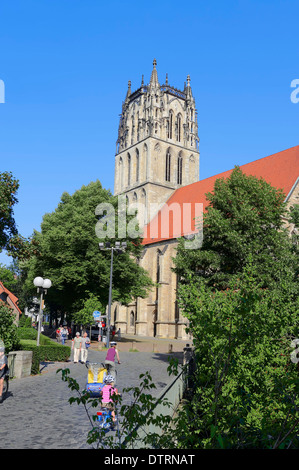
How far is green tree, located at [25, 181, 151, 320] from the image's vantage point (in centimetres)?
3127

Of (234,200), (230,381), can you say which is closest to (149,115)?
(234,200)

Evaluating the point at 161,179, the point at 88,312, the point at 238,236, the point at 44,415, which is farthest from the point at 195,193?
→ the point at 44,415

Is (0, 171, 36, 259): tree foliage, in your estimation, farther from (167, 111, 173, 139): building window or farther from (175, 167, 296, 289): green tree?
(167, 111, 173, 139): building window

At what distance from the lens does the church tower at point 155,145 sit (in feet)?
195

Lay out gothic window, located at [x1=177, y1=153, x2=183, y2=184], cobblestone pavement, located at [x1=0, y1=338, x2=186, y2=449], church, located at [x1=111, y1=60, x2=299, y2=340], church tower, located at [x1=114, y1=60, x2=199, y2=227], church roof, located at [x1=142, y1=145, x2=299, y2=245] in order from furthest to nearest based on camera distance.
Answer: gothic window, located at [x1=177, y1=153, x2=183, y2=184] < church tower, located at [x1=114, y1=60, x2=199, y2=227] < church, located at [x1=111, y1=60, x2=299, y2=340] < church roof, located at [x1=142, y1=145, x2=299, y2=245] < cobblestone pavement, located at [x1=0, y1=338, x2=186, y2=449]

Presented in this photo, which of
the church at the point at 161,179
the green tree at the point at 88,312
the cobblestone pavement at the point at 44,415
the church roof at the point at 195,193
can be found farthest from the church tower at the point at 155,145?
the cobblestone pavement at the point at 44,415

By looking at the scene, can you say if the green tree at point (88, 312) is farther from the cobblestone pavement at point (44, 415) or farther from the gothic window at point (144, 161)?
the gothic window at point (144, 161)

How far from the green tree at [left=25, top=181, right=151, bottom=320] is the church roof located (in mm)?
10953

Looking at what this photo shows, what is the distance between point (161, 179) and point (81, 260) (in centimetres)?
3053

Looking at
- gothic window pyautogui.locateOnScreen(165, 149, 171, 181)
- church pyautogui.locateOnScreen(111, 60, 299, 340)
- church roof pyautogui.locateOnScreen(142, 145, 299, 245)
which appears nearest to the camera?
church roof pyautogui.locateOnScreen(142, 145, 299, 245)

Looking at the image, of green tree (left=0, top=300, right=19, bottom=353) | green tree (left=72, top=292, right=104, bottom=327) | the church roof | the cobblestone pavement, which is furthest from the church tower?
the cobblestone pavement

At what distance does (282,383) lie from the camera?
543cm

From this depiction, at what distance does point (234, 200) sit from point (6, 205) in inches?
464

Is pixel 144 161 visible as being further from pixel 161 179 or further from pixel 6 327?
pixel 6 327
